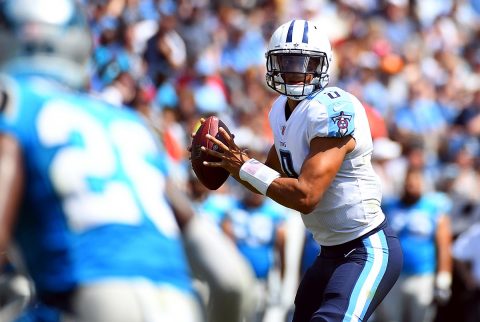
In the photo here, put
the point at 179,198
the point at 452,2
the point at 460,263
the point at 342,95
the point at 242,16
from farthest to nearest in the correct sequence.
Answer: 1. the point at 452,2
2. the point at 242,16
3. the point at 460,263
4. the point at 342,95
5. the point at 179,198

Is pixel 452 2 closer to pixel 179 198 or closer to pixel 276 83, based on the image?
pixel 276 83

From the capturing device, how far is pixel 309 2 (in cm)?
1386

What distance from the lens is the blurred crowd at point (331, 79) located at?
855 cm

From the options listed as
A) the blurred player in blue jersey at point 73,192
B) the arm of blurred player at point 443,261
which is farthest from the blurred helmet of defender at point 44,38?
the arm of blurred player at point 443,261

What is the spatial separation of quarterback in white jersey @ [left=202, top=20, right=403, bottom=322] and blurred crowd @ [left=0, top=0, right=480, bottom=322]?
2840mm

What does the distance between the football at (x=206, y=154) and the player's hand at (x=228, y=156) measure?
0.03 metres

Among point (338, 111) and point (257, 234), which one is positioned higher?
point (338, 111)

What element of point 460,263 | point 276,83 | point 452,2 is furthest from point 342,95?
point 452,2

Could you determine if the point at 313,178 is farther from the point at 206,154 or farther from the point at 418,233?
the point at 418,233

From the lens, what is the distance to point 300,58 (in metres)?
4.29

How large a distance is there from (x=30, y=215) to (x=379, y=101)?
942cm

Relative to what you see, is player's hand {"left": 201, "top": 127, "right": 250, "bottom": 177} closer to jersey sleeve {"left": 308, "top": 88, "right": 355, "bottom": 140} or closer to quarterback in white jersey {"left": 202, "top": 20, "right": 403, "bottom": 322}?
quarterback in white jersey {"left": 202, "top": 20, "right": 403, "bottom": 322}

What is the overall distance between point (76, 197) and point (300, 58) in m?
1.92

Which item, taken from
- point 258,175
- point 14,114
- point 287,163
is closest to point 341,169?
point 287,163
